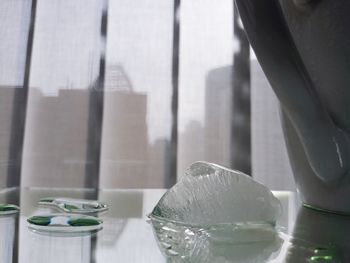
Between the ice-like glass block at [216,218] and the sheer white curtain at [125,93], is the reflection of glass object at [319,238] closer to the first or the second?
the ice-like glass block at [216,218]

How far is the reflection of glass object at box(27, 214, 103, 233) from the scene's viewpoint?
0.19 meters

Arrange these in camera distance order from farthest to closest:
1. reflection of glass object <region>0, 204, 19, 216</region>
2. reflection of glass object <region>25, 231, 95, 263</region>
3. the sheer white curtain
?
the sheer white curtain → reflection of glass object <region>0, 204, 19, 216</region> → reflection of glass object <region>25, 231, 95, 263</region>

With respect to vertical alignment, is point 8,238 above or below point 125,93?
below

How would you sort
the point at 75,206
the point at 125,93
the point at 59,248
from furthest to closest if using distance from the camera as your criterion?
the point at 125,93 → the point at 75,206 → the point at 59,248

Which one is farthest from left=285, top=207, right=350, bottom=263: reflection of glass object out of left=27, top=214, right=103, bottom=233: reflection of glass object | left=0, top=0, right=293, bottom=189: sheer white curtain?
left=0, top=0, right=293, bottom=189: sheer white curtain

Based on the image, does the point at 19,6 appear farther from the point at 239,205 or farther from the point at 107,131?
the point at 239,205

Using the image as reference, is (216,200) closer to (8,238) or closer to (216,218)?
(216,218)

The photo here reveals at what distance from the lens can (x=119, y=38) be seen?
1436mm

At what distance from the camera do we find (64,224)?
20 cm

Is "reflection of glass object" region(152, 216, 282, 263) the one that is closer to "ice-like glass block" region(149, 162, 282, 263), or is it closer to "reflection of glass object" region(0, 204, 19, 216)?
"ice-like glass block" region(149, 162, 282, 263)

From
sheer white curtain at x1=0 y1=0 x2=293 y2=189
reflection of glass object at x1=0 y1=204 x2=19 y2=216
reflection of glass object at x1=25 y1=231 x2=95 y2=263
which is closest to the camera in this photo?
reflection of glass object at x1=25 y1=231 x2=95 y2=263

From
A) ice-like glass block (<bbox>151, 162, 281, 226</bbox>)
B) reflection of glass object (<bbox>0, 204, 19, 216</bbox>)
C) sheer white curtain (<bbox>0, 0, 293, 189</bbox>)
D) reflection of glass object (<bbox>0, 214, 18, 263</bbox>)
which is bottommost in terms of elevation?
reflection of glass object (<bbox>0, 214, 18, 263</bbox>)

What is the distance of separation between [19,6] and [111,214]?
1302mm

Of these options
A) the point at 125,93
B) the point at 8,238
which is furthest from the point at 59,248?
the point at 125,93
